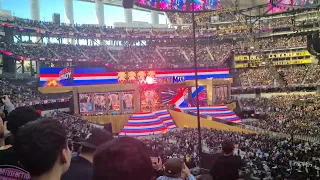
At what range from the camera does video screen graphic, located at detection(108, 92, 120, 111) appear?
1314 inches

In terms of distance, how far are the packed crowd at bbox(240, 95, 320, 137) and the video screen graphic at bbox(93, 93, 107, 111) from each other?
1530 centimetres

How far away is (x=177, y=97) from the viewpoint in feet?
129

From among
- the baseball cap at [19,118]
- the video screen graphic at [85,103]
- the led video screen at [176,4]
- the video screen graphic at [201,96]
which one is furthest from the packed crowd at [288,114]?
the baseball cap at [19,118]

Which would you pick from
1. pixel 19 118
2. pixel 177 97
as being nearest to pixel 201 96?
pixel 177 97

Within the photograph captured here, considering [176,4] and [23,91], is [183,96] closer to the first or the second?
[176,4]

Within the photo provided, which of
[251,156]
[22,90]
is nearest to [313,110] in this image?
[251,156]

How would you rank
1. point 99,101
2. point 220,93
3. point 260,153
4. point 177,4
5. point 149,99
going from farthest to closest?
point 220,93, point 149,99, point 99,101, point 177,4, point 260,153

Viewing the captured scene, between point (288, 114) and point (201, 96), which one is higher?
point (201, 96)

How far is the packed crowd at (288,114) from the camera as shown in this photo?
2730 cm

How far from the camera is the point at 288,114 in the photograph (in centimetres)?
3425

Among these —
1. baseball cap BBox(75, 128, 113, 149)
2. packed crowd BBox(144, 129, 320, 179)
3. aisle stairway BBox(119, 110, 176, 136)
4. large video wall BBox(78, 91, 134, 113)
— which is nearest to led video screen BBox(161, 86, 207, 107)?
aisle stairway BBox(119, 110, 176, 136)

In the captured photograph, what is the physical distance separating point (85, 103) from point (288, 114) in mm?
21612

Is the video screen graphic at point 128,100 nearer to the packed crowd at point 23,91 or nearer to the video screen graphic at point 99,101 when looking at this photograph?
the video screen graphic at point 99,101

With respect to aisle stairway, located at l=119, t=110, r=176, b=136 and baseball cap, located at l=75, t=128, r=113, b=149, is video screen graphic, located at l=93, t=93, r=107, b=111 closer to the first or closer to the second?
aisle stairway, located at l=119, t=110, r=176, b=136
